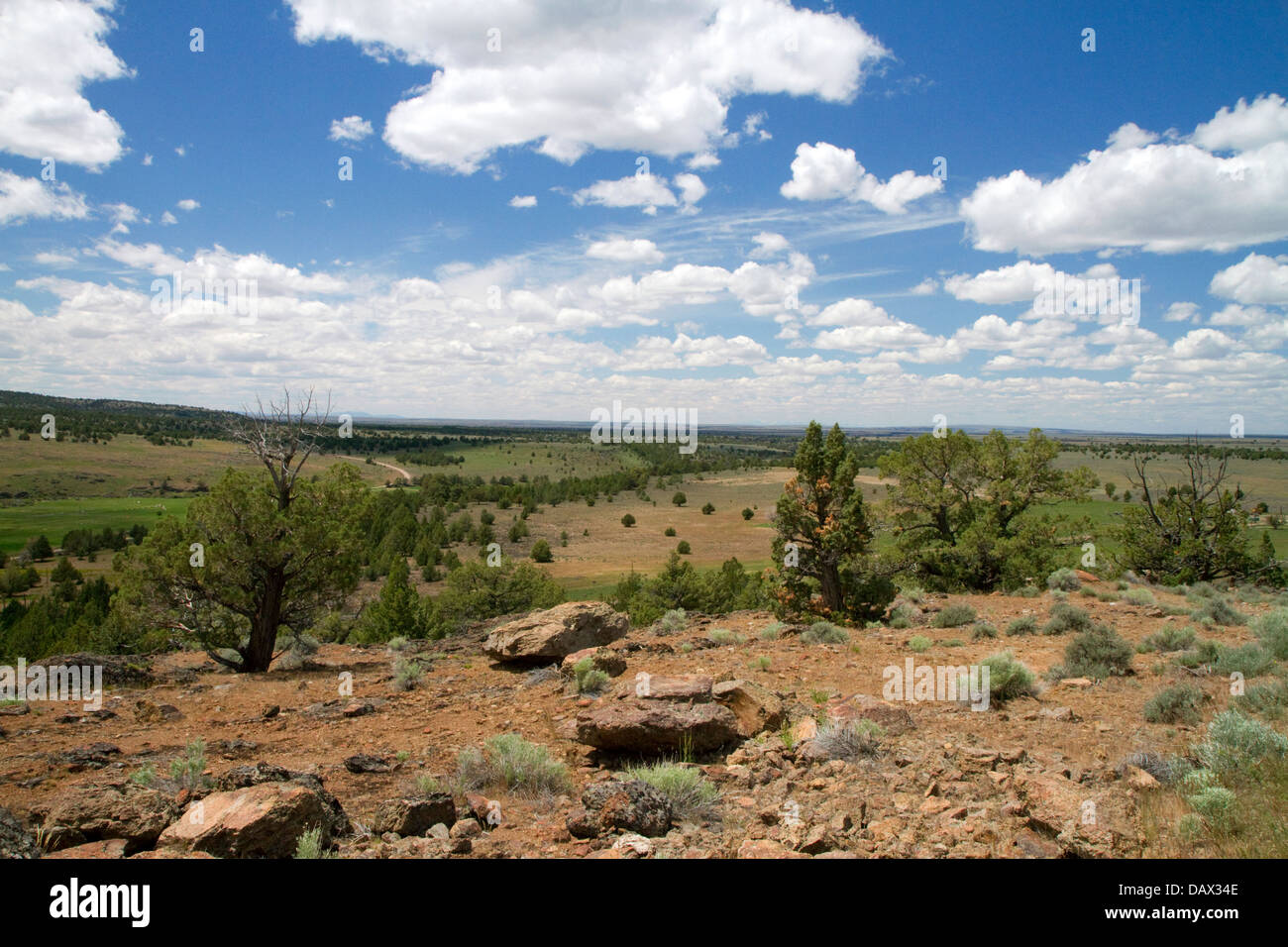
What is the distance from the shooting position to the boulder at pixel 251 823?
4488 mm

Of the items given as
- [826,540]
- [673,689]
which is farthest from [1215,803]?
[826,540]

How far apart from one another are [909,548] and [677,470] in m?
132

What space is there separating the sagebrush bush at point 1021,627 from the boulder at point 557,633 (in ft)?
27.5

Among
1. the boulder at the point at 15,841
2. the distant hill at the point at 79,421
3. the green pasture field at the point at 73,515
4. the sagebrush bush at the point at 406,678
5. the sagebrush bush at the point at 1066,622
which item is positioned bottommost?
the green pasture field at the point at 73,515

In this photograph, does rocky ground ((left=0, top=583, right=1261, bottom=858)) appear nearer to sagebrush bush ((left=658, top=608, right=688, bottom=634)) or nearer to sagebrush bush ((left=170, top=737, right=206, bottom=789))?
sagebrush bush ((left=170, top=737, right=206, bottom=789))

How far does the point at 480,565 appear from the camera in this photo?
3591cm

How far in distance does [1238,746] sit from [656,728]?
212 inches

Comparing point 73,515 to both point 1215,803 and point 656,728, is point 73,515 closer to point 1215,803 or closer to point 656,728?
point 656,728

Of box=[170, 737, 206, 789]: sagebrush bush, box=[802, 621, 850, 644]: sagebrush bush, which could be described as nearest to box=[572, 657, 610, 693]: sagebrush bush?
box=[170, 737, 206, 789]: sagebrush bush

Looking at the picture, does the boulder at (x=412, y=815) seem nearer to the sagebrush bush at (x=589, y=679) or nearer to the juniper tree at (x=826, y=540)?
the sagebrush bush at (x=589, y=679)

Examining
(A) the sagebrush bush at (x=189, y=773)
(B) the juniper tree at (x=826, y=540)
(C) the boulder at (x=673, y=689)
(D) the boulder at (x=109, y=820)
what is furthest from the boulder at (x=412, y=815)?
(B) the juniper tree at (x=826, y=540)

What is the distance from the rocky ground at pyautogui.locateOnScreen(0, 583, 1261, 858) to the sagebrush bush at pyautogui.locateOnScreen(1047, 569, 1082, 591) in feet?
21.7
